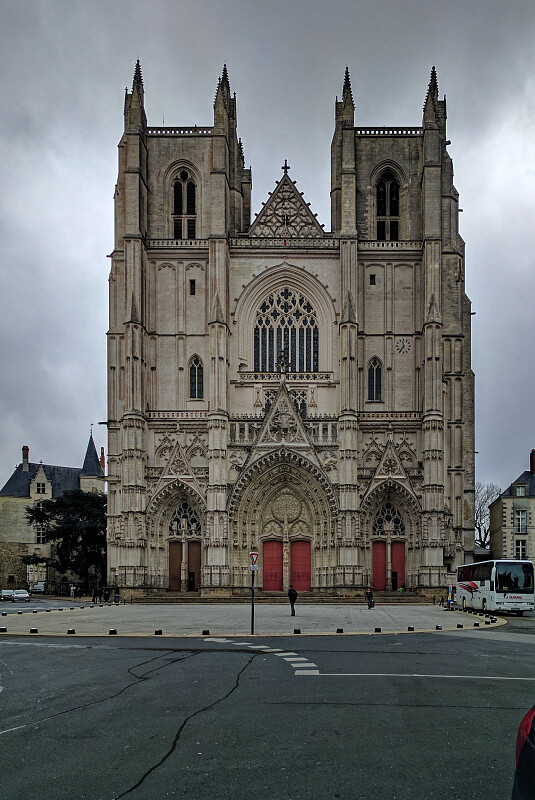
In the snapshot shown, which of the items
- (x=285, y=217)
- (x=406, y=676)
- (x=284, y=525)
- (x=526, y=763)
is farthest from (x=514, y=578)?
(x=526, y=763)

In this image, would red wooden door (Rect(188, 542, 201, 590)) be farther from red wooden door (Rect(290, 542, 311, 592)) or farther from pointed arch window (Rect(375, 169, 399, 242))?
pointed arch window (Rect(375, 169, 399, 242))

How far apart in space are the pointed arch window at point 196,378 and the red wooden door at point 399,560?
14.1 metres

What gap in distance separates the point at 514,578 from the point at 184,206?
29.2 meters

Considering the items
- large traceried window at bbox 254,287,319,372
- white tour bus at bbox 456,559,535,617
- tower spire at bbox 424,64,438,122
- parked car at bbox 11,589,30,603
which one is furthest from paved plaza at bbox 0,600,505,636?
tower spire at bbox 424,64,438,122

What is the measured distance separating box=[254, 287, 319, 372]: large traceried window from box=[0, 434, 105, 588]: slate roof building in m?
26.4

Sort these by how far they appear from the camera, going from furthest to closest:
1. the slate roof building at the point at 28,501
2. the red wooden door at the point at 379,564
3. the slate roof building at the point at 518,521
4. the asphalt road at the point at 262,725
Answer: the slate roof building at the point at 28,501
the slate roof building at the point at 518,521
the red wooden door at the point at 379,564
the asphalt road at the point at 262,725

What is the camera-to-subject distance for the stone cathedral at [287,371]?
46469 mm

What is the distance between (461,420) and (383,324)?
23.6ft

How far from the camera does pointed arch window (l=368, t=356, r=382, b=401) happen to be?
49562mm

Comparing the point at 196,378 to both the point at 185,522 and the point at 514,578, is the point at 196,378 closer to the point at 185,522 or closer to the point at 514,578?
the point at 185,522

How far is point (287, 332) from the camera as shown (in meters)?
50.2

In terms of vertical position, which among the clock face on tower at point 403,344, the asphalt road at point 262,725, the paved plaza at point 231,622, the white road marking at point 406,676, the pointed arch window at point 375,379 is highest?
the clock face on tower at point 403,344

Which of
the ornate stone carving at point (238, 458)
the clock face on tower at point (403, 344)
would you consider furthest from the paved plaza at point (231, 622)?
the clock face on tower at point (403, 344)

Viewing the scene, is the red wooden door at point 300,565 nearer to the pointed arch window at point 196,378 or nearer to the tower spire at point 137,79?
the pointed arch window at point 196,378
